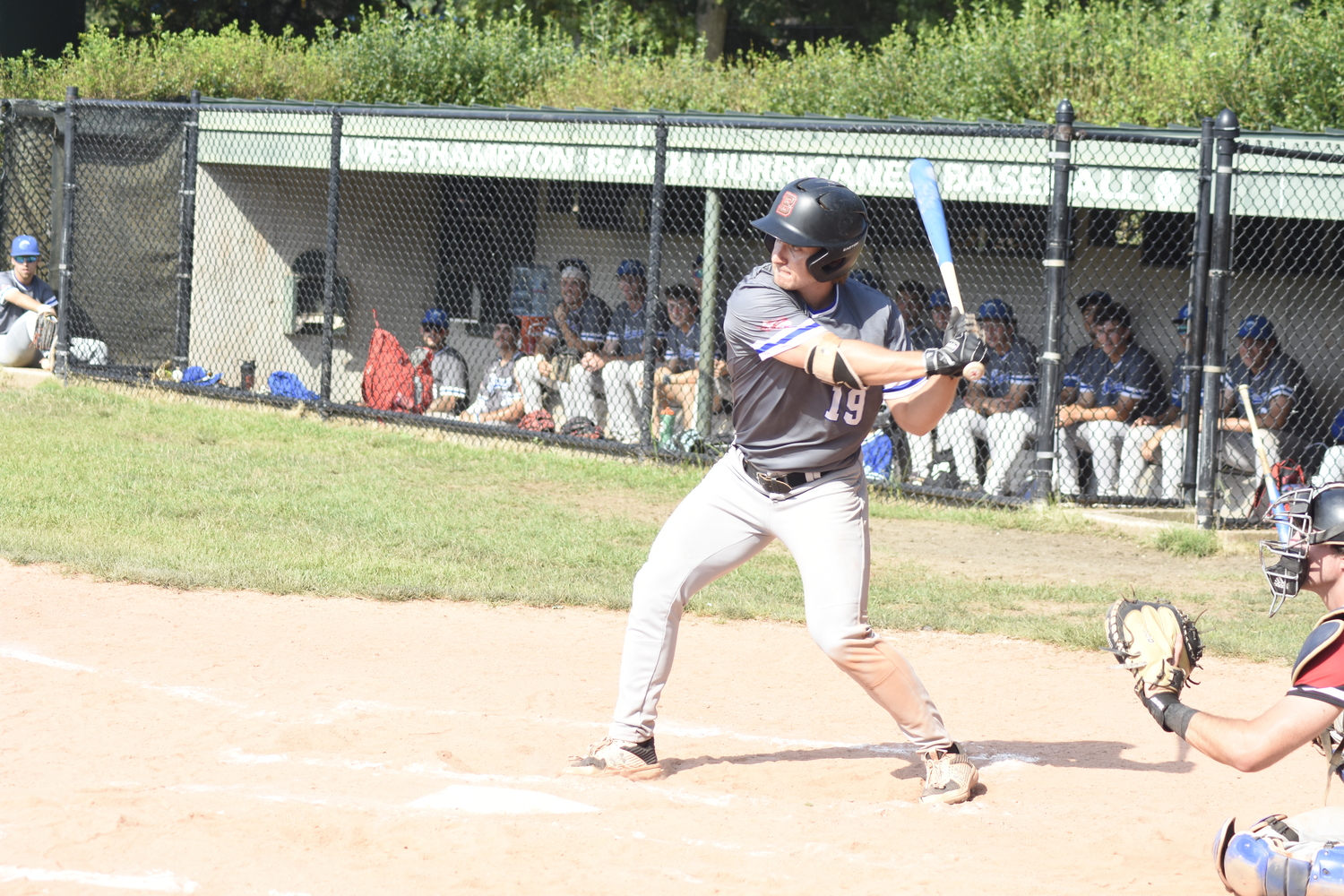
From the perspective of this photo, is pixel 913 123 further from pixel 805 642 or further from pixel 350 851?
pixel 350 851

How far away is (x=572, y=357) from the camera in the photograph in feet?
37.3

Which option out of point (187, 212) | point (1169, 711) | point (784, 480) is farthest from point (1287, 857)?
point (187, 212)

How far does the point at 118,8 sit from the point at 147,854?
73.7ft

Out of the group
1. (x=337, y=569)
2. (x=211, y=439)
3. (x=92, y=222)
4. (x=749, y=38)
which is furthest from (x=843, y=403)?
(x=749, y=38)

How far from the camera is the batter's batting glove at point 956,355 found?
12.0 ft

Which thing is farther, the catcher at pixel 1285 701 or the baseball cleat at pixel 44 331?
the baseball cleat at pixel 44 331

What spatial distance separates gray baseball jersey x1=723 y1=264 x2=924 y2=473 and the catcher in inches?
39.1

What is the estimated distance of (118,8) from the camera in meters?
23.0

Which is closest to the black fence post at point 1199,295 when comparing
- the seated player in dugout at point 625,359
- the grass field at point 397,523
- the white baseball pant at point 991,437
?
the grass field at point 397,523

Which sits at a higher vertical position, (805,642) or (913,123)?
(913,123)

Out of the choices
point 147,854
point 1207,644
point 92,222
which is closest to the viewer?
point 147,854

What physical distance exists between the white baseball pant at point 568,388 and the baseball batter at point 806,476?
670cm

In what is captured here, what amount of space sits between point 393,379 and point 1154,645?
9.32m

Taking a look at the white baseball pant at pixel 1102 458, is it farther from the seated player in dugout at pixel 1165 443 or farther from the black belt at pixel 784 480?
the black belt at pixel 784 480
